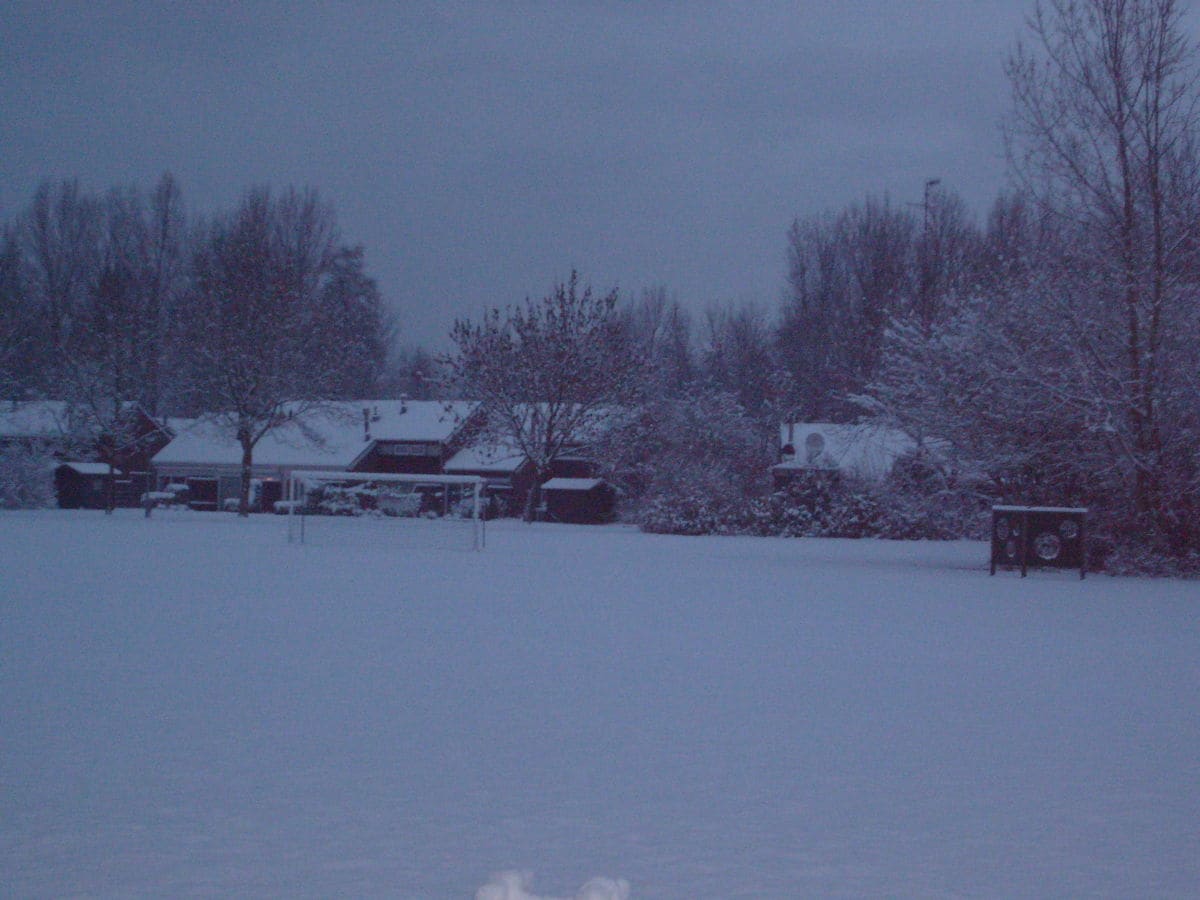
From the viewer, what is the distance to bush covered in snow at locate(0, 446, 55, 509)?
43.3 metres

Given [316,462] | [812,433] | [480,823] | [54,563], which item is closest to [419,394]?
[316,462]

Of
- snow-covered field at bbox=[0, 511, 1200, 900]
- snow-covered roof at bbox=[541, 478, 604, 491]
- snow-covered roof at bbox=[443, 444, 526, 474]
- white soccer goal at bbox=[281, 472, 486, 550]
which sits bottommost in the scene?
snow-covered field at bbox=[0, 511, 1200, 900]

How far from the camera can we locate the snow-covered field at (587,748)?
4.64m

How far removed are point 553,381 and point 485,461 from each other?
7.96m

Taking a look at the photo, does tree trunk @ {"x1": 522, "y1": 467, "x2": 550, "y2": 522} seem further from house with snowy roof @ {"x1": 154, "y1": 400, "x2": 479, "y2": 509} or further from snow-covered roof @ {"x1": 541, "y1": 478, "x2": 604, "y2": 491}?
house with snowy roof @ {"x1": 154, "y1": 400, "x2": 479, "y2": 509}

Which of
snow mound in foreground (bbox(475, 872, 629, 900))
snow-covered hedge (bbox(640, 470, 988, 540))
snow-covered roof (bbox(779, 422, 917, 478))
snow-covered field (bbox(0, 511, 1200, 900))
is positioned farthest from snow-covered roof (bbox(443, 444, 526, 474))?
snow mound in foreground (bbox(475, 872, 629, 900))

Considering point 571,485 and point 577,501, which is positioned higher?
point 571,485

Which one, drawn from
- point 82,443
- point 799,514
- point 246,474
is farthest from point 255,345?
point 799,514

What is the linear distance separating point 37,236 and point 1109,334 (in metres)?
52.0

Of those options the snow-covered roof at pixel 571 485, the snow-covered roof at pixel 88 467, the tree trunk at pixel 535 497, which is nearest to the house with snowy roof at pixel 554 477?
the snow-covered roof at pixel 571 485

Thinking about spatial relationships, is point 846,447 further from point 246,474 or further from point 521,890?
point 521,890

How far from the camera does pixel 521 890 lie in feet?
12.5

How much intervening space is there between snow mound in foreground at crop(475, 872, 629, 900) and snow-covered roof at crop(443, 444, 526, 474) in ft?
145

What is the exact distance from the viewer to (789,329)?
58719mm
